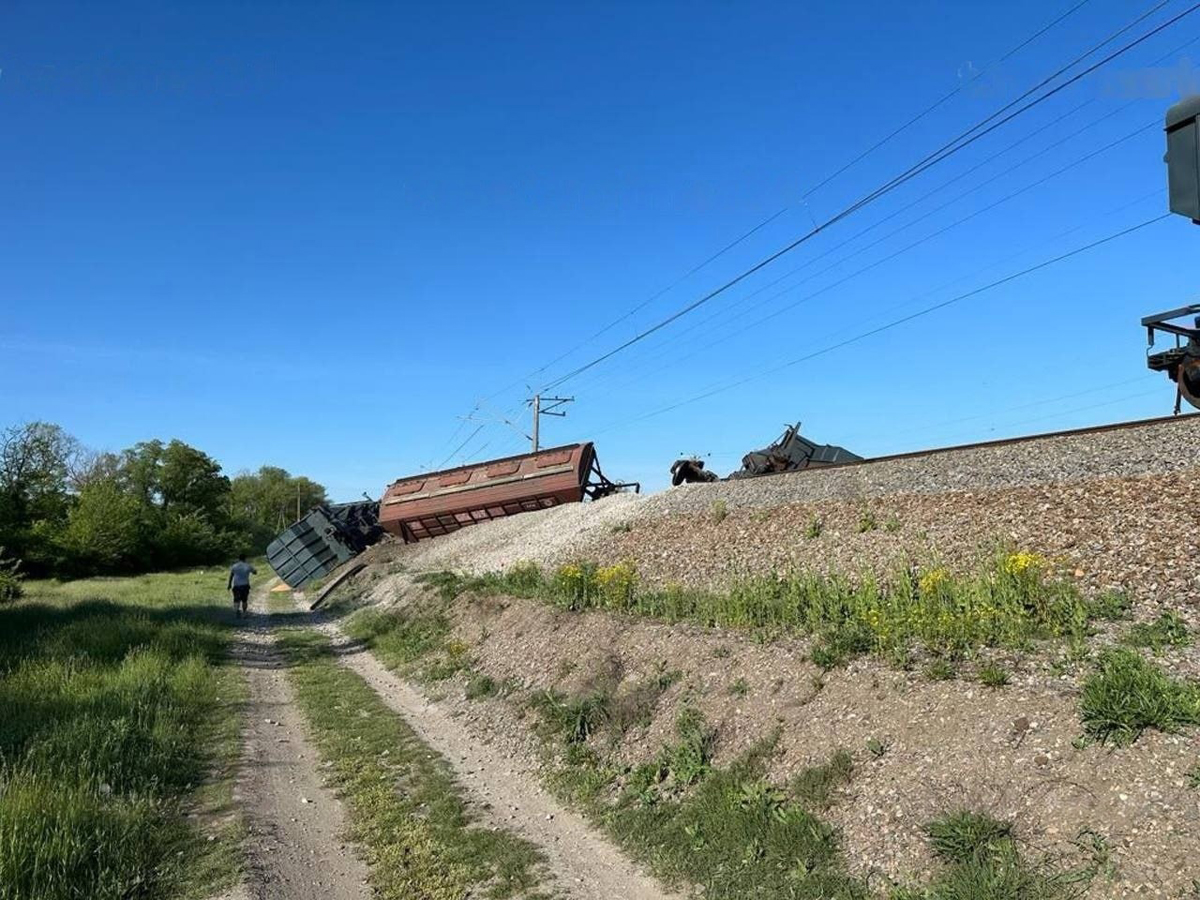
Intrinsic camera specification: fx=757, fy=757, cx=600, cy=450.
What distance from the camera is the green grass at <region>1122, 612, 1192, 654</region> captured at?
20.4 feet

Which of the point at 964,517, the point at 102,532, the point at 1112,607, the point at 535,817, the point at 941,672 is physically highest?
the point at 964,517

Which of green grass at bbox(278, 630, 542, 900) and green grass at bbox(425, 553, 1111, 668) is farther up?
green grass at bbox(425, 553, 1111, 668)

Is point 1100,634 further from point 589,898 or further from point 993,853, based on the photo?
point 589,898

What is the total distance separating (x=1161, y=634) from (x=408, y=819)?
22.4 feet

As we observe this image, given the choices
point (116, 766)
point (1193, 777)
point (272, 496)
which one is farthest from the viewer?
point (272, 496)

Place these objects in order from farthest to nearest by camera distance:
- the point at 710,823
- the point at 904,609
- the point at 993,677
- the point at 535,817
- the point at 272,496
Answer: the point at 272,496 < the point at 904,609 < the point at 535,817 < the point at 710,823 < the point at 993,677

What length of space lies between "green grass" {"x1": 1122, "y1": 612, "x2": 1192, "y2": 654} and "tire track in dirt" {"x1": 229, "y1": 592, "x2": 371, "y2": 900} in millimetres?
6508

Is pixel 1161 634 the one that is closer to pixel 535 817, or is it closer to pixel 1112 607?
pixel 1112 607

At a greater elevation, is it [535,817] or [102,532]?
[102,532]

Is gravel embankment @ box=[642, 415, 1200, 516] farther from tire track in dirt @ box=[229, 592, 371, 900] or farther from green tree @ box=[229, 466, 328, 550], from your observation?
green tree @ box=[229, 466, 328, 550]

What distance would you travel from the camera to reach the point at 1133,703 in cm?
513

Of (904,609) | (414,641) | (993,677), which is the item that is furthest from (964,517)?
(414,641)

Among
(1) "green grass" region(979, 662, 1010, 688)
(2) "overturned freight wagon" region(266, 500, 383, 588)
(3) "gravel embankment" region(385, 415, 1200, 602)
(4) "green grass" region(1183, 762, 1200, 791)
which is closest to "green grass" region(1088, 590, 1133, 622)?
(3) "gravel embankment" region(385, 415, 1200, 602)

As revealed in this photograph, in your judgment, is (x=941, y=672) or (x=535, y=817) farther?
(x=535, y=817)
